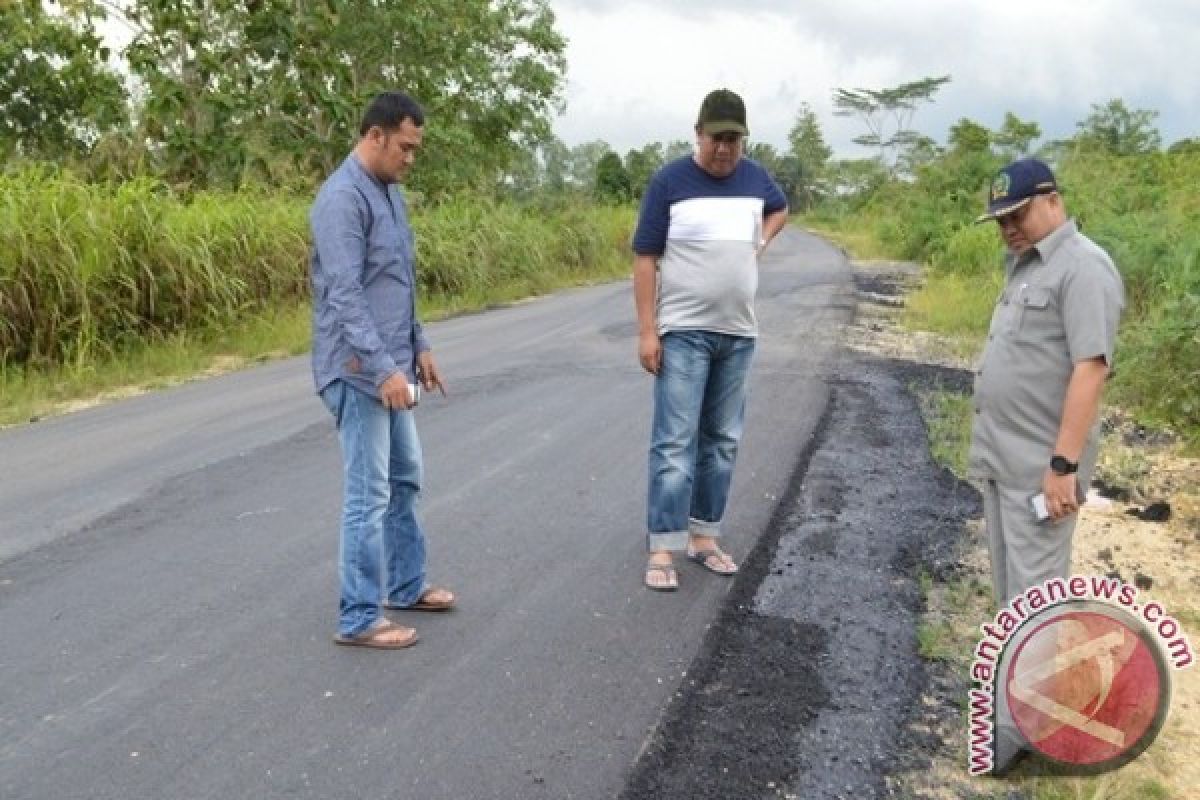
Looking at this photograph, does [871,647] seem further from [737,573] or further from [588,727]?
[588,727]

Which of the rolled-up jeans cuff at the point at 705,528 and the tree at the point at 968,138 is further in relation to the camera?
the tree at the point at 968,138

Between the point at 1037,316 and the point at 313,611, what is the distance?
105 inches

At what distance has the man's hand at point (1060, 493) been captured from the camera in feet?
9.03

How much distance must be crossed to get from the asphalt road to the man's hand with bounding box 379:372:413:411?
0.86 meters

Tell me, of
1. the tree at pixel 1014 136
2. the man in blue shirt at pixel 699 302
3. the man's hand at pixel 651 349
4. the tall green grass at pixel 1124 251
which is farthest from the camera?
the tree at pixel 1014 136

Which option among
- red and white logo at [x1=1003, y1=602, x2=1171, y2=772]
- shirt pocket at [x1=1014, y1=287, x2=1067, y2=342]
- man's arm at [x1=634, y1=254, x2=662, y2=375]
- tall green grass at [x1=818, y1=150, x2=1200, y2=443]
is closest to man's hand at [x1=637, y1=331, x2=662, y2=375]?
man's arm at [x1=634, y1=254, x2=662, y2=375]

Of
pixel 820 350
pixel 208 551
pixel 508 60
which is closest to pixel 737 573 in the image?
pixel 208 551

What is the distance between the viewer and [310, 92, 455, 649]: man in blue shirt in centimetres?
323

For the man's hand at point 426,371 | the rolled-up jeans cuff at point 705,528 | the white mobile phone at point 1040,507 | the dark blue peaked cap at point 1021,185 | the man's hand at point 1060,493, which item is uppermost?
the dark blue peaked cap at point 1021,185

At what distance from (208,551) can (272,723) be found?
1657 mm

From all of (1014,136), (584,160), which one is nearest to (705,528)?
(1014,136)

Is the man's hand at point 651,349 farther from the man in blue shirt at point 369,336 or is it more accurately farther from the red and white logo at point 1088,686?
the red and white logo at point 1088,686
